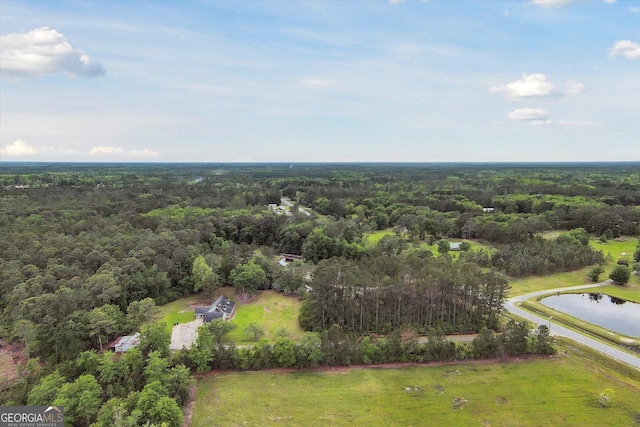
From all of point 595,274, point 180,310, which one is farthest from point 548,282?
point 180,310

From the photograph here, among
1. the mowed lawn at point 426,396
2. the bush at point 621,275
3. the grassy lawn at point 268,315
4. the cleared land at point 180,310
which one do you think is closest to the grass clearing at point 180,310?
the cleared land at point 180,310

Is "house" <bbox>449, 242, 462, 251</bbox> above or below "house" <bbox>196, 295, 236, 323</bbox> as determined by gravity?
above

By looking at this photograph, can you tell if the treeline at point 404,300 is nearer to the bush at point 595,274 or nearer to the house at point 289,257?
the house at point 289,257

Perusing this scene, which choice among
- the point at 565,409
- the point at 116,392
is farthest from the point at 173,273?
the point at 565,409

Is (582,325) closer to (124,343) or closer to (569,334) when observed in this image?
(569,334)

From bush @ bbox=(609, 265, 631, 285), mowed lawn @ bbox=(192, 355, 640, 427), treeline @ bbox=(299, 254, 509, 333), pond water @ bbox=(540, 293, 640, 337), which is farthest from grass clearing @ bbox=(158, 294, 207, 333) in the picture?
bush @ bbox=(609, 265, 631, 285)

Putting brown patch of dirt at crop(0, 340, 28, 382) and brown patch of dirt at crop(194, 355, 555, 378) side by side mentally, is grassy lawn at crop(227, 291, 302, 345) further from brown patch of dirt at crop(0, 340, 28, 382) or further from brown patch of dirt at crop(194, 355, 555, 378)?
brown patch of dirt at crop(0, 340, 28, 382)
